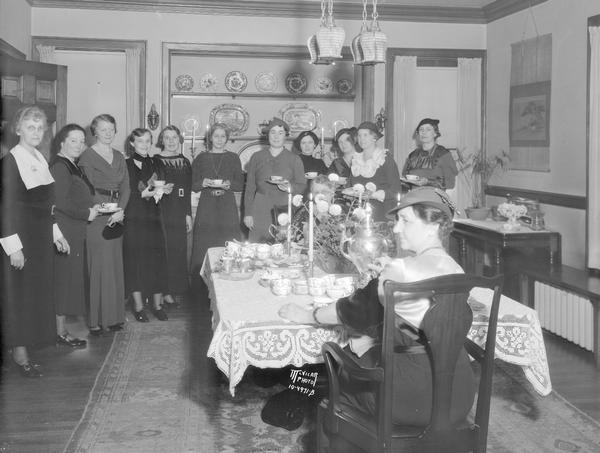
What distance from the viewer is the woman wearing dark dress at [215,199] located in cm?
638

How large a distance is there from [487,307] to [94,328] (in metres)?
3.37

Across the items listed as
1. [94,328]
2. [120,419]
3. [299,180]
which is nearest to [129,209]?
[94,328]

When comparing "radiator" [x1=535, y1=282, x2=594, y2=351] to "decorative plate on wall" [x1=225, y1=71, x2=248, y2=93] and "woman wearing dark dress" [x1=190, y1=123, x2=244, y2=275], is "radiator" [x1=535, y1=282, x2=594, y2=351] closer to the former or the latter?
"woman wearing dark dress" [x1=190, y1=123, x2=244, y2=275]

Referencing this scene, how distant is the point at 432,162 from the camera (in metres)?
6.81

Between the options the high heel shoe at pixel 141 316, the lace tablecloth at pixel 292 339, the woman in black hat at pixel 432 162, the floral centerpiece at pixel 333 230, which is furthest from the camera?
the woman in black hat at pixel 432 162

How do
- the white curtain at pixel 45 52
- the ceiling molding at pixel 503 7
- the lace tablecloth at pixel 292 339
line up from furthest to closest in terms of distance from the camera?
the white curtain at pixel 45 52, the ceiling molding at pixel 503 7, the lace tablecloth at pixel 292 339

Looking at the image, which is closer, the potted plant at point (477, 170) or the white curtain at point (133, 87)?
the white curtain at point (133, 87)

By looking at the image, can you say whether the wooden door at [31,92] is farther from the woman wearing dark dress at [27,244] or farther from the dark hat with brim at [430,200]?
the dark hat with brim at [430,200]

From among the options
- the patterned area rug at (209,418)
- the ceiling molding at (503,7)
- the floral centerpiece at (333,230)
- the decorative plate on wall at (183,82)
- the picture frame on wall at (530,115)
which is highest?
the ceiling molding at (503,7)

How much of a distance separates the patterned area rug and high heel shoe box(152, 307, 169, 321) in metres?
1.18

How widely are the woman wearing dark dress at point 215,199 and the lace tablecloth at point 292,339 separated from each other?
3565mm

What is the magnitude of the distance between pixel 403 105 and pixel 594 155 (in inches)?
103

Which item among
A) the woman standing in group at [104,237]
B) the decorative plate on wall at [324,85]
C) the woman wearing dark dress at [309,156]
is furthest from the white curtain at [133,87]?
the woman standing in group at [104,237]

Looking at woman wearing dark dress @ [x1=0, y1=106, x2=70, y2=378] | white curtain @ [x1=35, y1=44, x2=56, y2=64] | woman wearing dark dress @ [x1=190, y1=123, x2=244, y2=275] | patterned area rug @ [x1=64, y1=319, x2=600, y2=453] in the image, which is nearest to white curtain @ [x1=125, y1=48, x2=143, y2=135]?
white curtain @ [x1=35, y1=44, x2=56, y2=64]
